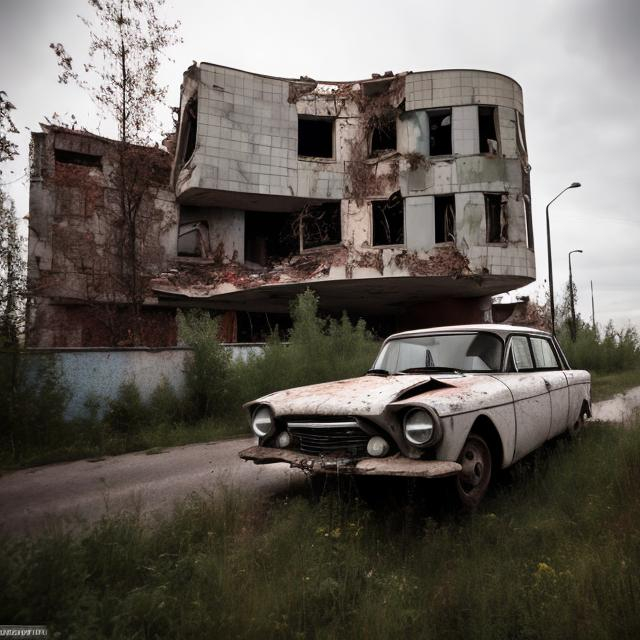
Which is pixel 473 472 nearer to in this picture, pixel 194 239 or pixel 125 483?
pixel 125 483

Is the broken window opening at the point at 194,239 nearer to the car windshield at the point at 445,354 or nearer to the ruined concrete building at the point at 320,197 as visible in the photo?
the ruined concrete building at the point at 320,197

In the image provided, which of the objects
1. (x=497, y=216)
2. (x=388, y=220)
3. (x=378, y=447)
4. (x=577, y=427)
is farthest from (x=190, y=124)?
(x=378, y=447)

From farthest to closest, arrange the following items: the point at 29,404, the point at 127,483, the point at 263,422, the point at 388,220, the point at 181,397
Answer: the point at 388,220
the point at 181,397
the point at 29,404
the point at 127,483
the point at 263,422

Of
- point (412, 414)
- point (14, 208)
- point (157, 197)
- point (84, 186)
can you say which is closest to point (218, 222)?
point (157, 197)

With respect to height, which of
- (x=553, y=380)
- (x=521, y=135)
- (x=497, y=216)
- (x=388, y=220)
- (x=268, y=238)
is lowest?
(x=553, y=380)

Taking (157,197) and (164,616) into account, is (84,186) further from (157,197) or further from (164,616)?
(164,616)

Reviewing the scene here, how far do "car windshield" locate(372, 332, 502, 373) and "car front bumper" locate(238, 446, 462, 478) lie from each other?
143 centimetres

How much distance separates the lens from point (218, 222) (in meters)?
18.7

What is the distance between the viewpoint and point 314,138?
2109 cm

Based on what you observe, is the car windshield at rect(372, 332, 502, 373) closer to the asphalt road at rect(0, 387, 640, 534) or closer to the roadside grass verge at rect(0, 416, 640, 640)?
the roadside grass verge at rect(0, 416, 640, 640)

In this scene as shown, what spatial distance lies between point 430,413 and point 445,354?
151 centimetres

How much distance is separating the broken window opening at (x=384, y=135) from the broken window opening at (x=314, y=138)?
6.19 feet

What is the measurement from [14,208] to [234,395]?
975 cm

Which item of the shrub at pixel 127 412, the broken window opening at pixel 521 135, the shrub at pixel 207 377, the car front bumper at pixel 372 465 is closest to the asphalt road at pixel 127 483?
the car front bumper at pixel 372 465
